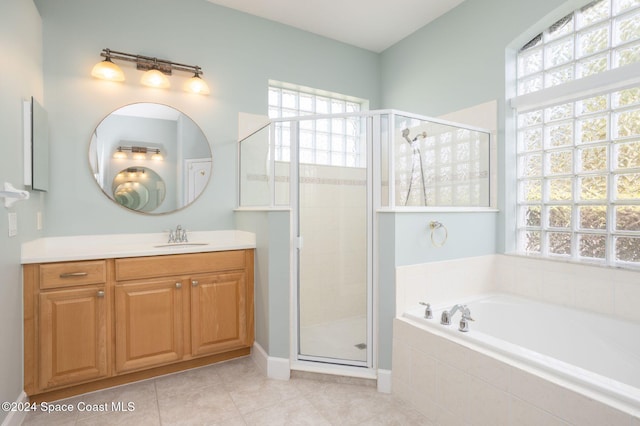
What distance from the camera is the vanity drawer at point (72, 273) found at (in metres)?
1.93

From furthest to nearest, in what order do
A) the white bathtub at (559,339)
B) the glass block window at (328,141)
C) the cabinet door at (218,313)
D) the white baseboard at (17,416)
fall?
1. the cabinet door at (218,313)
2. the glass block window at (328,141)
3. the white baseboard at (17,416)
4. the white bathtub at (559,339)

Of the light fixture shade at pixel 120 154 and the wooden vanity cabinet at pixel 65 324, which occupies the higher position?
the light fixture shade at pixel 120 154

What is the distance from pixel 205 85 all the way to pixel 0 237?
1.80 m

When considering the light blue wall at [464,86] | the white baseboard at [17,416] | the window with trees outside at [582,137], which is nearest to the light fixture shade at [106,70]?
the white baseboard at [17,416]

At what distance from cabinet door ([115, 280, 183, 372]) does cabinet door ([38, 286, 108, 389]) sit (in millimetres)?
93

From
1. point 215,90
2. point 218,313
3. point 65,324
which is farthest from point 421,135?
point 65,324

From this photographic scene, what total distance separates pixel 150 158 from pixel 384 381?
244 cm

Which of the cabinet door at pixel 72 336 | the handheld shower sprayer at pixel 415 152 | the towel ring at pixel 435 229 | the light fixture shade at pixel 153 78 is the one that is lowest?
the cabinet door at pixel 72 336

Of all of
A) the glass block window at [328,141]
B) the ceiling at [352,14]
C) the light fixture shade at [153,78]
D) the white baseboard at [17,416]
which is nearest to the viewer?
the white baseboard at [17,416]

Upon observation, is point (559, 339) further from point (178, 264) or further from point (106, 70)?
point (106, 70)

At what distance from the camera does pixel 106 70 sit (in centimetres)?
242

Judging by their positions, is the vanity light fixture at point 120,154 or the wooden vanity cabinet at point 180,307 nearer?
the wooden vanity cabinet at point 180,307

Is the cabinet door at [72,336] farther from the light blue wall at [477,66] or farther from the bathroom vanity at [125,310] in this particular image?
the light blue wall at [477,66]

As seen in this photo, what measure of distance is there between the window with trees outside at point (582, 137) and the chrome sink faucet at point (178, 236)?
2.78 m
